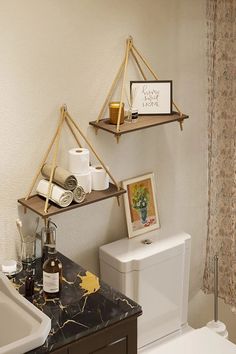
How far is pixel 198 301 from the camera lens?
361cm

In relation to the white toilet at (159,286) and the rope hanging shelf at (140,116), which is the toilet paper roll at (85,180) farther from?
the white toilet at (159,286)

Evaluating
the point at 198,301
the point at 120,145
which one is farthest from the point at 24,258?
the point at 198,301

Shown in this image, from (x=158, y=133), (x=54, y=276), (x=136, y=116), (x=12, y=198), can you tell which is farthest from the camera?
(x=158, y=133)

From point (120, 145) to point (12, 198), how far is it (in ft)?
2.06

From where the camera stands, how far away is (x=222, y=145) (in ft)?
10.8

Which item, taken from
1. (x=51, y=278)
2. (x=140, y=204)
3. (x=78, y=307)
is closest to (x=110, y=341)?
(x=78, y=307)

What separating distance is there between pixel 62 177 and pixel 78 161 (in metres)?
0.14

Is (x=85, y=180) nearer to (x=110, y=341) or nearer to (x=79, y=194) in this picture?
(x=79, y=194)

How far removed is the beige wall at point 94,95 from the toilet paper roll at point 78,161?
0.11 meters

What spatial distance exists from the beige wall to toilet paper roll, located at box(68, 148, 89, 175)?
0.35 feet

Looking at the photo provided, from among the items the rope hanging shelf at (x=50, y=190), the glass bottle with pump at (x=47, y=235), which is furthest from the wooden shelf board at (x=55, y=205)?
the glass bottle with pump at (x=47, y=235)

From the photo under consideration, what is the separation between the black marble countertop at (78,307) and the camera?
7.34 ft

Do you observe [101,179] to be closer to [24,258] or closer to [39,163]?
[39,163]

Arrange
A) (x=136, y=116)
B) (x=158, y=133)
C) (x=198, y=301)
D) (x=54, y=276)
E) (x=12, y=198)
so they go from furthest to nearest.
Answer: (x=198, y=301), (x=158, y=133), (x=136, y=116), (x=12, y=198), (x=54, y=276)
